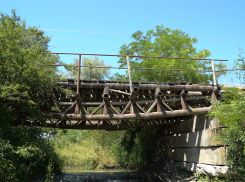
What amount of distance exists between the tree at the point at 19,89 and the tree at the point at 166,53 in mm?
14354

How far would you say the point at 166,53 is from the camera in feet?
81.6

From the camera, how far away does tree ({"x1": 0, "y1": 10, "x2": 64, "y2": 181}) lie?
27.5ft

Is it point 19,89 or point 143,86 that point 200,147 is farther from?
point 19,89

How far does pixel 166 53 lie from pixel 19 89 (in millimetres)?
18112

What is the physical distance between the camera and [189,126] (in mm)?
13531

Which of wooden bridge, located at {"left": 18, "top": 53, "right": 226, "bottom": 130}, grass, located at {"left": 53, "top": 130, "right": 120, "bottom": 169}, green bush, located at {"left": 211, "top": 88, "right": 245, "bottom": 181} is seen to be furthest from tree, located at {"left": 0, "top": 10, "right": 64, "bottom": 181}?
grass, located at {"left": 53, "top": 130, "right": 120, "bottom": 169}

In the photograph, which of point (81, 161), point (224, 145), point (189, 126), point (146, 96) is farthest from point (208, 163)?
point (81, 161)

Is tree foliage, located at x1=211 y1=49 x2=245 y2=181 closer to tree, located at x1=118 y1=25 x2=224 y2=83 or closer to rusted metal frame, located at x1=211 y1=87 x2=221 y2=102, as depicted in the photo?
rusted metal frame, located at x1=211 y1=87 x2=221 y2=102

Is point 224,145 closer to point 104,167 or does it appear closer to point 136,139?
point 136,139

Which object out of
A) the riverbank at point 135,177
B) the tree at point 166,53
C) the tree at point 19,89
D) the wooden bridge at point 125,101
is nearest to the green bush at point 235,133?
the wooden bridge at point 125,101

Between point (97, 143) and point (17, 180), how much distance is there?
16040mm

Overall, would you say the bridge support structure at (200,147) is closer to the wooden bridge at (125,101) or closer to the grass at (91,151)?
the wooden bridge at (125,101)

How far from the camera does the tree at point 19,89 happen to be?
8.38 metres

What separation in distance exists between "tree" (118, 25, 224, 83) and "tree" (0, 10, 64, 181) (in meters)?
14.4
